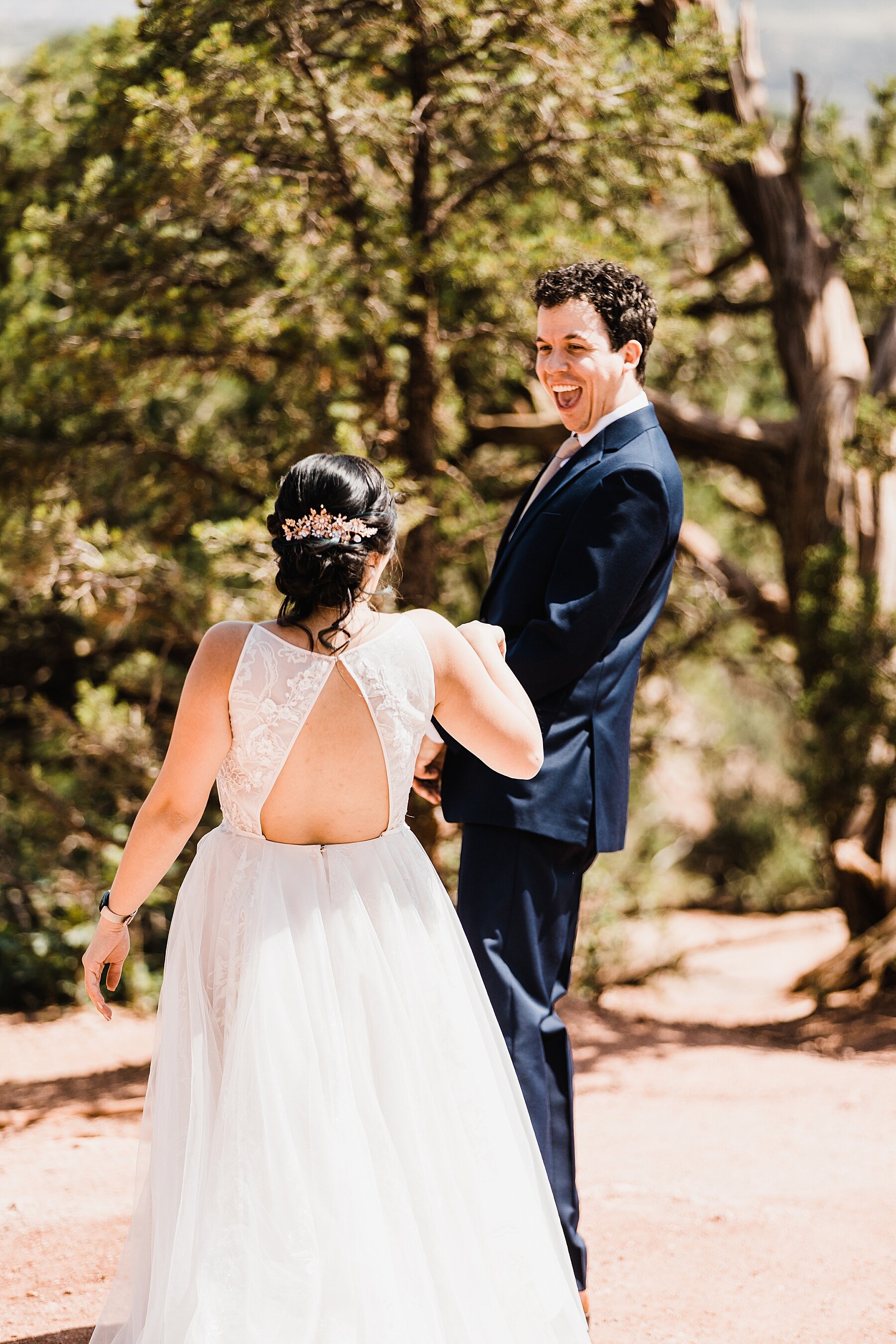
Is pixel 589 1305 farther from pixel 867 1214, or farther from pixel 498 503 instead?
pixel 498 503

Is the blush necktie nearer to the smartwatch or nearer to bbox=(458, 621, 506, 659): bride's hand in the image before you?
bbox=(458, 621, 506, 659): bride's hand

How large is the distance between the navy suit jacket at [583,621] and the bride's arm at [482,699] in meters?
0.25

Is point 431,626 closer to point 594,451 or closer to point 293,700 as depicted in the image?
point 293,700

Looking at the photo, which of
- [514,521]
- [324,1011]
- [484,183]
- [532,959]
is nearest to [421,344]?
[484,183]

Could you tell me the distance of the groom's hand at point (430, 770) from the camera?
2.60 m

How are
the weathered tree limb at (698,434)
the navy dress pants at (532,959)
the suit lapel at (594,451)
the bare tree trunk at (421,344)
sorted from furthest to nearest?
the weathered tree limb at (698,434) < the bare tree trunk at (421,344) < the suit lapel at (594,451) < the navy dress pants at (532,959)

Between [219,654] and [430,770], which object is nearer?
[219,654]

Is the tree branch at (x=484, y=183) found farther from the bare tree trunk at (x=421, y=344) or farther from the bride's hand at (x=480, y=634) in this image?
the bride's hand at (x=480, y=634)

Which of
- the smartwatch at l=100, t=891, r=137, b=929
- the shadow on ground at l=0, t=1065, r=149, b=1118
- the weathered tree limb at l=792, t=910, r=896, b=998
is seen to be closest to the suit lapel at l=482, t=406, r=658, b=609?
the smartwatch at l=100, t=891, r=137, b=929

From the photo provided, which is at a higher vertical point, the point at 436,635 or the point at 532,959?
the point at 436,635

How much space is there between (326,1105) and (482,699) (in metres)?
0.73

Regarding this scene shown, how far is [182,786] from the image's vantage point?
1979mm

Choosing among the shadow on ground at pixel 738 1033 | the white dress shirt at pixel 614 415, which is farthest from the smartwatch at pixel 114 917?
the shadow on ground at pixel 738 1033

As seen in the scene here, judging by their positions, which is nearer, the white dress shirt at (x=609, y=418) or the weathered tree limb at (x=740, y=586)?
the white dress shirt at (x=609, y=418)
